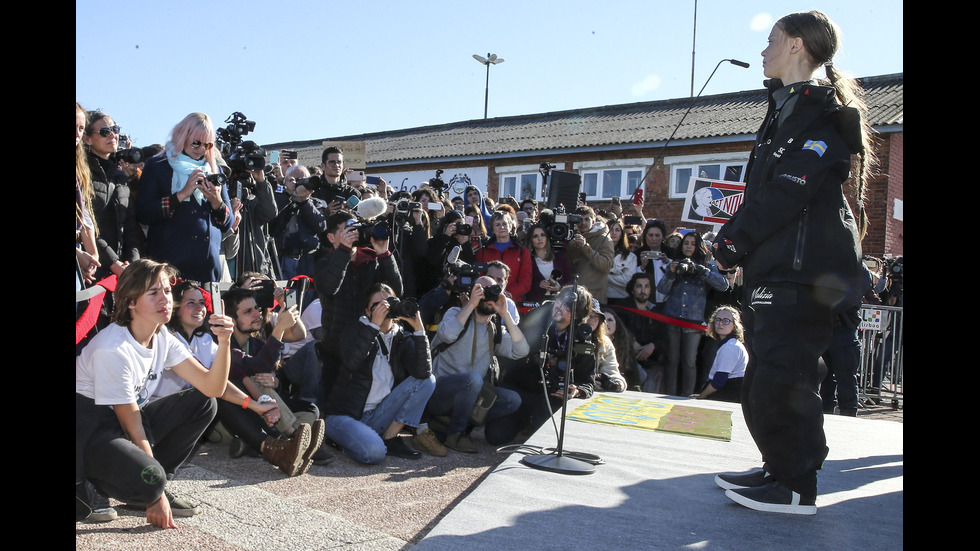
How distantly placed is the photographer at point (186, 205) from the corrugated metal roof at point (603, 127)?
12.8 m

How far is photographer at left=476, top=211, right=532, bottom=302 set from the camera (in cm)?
667

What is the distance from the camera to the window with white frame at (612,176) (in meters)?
17.2

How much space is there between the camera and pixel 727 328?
21.4ft

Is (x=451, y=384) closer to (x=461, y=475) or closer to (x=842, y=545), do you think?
(x=461, y=475)

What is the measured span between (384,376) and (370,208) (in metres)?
1.18

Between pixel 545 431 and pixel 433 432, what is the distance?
115cm

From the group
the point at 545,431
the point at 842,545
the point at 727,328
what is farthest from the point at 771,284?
the point at 727,328

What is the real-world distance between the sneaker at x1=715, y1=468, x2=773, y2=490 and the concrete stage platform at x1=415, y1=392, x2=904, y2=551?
2.5 inches

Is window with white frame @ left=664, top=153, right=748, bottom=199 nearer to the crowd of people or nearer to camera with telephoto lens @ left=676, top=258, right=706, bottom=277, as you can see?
→ camera with telephoto lens @ left=676, top=258, right=706, bottom=277

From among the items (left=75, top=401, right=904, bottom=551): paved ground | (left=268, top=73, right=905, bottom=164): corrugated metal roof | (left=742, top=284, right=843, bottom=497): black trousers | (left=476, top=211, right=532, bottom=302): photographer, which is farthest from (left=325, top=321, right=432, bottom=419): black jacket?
(left=268, top=73, right=905, bottom=164): corrugated metal roof

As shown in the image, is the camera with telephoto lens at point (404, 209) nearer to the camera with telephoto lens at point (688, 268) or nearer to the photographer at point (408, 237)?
the photographer at point (408, 237)

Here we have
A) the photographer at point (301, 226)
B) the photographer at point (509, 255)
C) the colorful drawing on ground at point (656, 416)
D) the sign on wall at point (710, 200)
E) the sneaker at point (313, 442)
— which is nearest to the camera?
the sneaker at point (313, 442)

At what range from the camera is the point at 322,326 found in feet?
17.1

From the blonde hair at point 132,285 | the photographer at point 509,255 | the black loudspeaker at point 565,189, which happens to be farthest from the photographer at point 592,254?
the blonde hair at point 132,285
